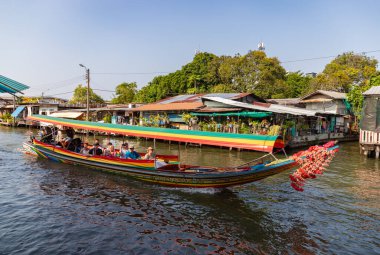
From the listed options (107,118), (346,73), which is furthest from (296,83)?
(107,118)

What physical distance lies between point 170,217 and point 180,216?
1.08 feet

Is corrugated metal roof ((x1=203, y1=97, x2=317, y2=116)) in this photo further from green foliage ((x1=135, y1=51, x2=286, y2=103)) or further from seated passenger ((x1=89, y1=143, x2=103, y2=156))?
green foliage ((x1=135, y1=51, x2=286, y2=103))

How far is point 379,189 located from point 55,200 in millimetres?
13331

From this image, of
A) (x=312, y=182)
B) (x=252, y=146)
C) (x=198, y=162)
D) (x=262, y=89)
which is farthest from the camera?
(x=262, y=89)

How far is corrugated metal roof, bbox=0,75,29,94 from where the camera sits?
7.98 meters

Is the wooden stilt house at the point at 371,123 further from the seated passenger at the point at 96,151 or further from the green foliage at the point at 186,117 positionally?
the seated passenger at the point at 96,151

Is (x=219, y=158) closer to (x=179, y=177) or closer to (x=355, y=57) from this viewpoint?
(x=179, y=177)

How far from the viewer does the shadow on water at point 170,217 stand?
7516mm

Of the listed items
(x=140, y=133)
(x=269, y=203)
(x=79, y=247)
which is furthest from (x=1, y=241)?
(x=269, y=203)

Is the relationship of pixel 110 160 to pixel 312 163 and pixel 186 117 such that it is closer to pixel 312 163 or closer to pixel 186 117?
pixel 312 163

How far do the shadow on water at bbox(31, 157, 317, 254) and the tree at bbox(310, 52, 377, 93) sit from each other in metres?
33.9

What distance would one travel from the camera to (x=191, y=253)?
7.05 meters

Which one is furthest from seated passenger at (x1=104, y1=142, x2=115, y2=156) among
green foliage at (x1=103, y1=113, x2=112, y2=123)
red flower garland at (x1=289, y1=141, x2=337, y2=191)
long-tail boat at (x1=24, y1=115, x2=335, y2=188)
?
green foliage at (x1=103, y1=113, x2=112, y2=123)

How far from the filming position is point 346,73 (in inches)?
1533
